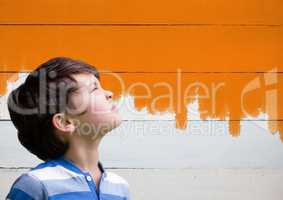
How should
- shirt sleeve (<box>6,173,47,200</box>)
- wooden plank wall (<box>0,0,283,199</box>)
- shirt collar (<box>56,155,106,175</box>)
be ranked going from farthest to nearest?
wooden plank wall (<box>0,0,283,199</box>) → shirt collar (<box>56,155,106,175</box>) → shirt sleeve (<box>6,173,47,200</box>)

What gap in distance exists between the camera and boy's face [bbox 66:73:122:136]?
1614 mm

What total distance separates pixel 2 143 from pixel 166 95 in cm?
83

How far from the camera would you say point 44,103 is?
1.60 meters

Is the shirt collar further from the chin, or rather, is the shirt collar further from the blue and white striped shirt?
the chin

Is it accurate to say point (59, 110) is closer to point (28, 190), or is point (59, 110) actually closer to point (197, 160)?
point (28, 190)

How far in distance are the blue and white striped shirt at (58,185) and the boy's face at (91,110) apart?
123 millimetres

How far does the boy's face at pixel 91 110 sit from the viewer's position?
1614 millimetres

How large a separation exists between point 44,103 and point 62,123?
0.08 m

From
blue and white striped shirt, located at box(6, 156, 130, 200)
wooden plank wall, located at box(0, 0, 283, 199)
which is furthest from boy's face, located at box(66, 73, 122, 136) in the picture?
wooden plank wall, located at box(0, 0, 283, 199)

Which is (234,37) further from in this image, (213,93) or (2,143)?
(2,143)

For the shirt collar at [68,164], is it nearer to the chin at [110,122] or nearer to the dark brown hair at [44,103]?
the dark brown hair at [44,103]

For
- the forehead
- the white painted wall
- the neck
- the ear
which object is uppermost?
the forehead

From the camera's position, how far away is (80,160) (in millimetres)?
1650

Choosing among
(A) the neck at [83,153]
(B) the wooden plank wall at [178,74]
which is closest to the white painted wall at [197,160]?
(B) the wooden plank wall at [178,74]
